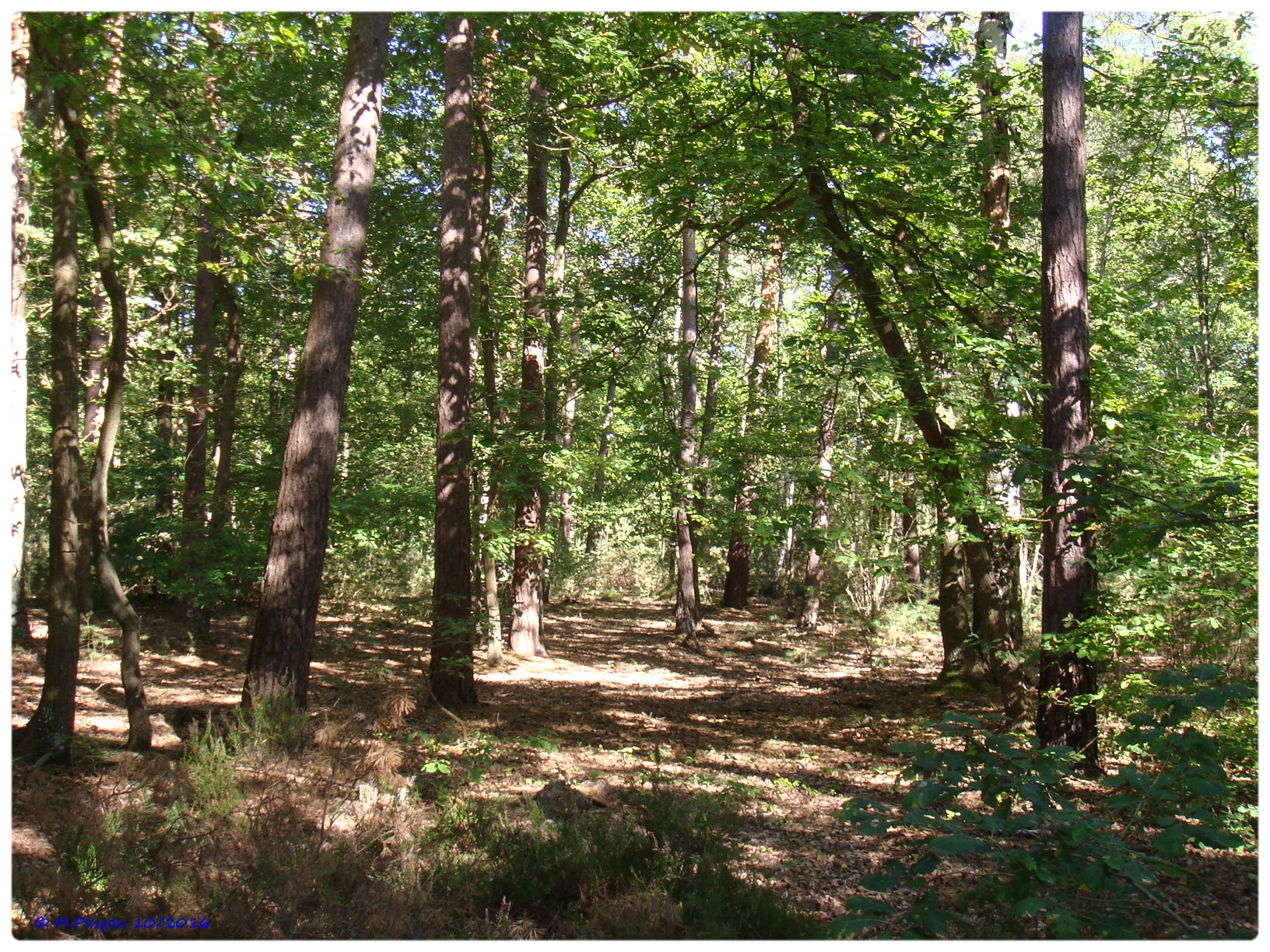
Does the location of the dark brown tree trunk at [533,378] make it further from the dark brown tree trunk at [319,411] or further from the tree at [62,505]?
the tree at [62,505]

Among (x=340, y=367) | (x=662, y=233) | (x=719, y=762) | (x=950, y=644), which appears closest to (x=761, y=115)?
(x=662, y=233)

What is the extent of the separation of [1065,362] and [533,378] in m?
7.71

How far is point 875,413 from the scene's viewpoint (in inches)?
295

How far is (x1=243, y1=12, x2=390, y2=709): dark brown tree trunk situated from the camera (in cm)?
639

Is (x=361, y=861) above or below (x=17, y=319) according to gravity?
below

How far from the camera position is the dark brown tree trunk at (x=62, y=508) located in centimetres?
565

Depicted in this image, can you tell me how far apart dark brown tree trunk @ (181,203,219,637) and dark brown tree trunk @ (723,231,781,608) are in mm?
7853

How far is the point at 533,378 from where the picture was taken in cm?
1241

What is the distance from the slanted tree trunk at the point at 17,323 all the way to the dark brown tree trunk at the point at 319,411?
1.74 meters

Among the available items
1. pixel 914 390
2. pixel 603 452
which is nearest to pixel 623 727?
pixel 914 390

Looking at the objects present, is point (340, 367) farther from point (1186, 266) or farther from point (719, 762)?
point (1186, 266)

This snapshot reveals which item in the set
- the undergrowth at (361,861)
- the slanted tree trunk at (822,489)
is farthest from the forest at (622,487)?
the slanted tree trunk at (822,489)

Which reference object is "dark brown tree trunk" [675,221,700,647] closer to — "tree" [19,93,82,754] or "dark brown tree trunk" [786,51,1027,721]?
"dark brown tree trunk" [786,51,1027,721]

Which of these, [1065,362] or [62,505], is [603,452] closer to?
[1065,362]
